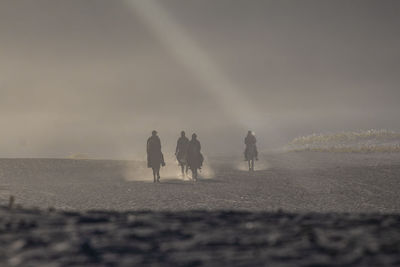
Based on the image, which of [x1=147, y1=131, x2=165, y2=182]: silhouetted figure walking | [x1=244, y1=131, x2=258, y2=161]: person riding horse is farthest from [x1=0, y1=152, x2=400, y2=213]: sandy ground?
[x1=244, y1=131, x2=258, y2=161]: person riding horse

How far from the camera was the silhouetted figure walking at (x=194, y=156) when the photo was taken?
84.4ft

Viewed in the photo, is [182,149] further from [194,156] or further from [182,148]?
[194,156]

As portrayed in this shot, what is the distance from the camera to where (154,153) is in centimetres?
2523

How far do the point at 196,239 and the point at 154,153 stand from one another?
19483mm

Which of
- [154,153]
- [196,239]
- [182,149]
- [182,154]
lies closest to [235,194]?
[154,153]

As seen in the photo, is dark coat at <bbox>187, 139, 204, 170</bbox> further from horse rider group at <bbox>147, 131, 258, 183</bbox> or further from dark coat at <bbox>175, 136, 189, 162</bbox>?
dark coat at <bbox>175, 136, 189, 162</bbox>

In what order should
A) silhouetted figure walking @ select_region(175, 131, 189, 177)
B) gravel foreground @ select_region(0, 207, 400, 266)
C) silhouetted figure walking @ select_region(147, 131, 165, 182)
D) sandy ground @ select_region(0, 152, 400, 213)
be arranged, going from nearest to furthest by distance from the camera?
gravel foreground @ select_region(0, 207, 400, 266)
sandy ground @ select_region(0, 152, 400, 213)
silhouetted figure walking @ select_region(147, 131, 165, 182)
silhouetted figure walking @ select_region(175, 131, 189, 177)

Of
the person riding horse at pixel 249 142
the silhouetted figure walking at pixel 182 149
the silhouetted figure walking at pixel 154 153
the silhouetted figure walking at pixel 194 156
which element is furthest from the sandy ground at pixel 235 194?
the person riding horse at pixel 249 142

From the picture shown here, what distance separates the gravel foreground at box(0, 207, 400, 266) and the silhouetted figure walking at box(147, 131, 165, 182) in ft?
57.1

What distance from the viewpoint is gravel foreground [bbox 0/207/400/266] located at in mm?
5082

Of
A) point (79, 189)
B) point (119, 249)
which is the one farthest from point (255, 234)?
point (79, 189)

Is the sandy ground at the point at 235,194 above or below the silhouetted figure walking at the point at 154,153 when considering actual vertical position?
below

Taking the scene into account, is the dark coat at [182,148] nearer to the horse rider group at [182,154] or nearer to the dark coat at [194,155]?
the horse rider group at [182,154]

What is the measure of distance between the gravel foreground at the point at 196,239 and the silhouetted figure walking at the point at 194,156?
18.1m
